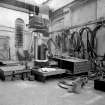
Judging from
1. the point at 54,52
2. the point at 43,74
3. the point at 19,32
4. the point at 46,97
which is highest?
the point at 19,32

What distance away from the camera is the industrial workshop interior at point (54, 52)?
8.20 feet

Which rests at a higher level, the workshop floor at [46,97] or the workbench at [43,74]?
the workbench at [43,74]

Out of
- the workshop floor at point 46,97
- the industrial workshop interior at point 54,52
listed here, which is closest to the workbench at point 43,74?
the industrial workshop interior at point 54,52

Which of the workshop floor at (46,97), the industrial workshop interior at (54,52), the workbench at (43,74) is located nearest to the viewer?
the workshop floor at (46,97)

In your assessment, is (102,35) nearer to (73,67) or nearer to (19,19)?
(73,67)

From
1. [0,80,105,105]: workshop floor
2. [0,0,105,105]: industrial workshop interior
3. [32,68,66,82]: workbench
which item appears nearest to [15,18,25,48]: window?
[0,0,105,105]: industrial workshop interior

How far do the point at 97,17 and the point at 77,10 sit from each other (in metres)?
1.57

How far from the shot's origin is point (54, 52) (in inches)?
308

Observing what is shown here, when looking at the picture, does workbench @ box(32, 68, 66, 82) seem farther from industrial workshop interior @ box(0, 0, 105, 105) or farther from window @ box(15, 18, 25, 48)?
window @ box(15, 18, 25, 48)

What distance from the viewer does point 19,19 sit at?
7473 millimetres

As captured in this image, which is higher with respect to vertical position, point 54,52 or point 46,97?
point 54,52

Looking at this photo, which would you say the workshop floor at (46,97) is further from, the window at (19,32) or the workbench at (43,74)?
the window at (19,32)

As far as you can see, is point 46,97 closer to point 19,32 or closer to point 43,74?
point 43,74

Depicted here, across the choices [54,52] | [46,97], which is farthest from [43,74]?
[54,52]
